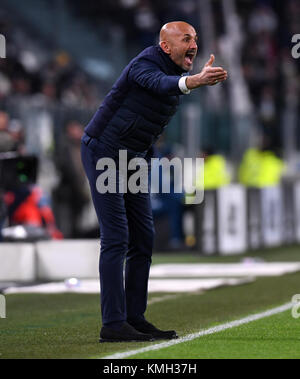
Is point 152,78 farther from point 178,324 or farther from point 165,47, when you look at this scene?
point 178,324

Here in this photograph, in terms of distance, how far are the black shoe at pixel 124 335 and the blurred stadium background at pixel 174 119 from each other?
6690 millimetres

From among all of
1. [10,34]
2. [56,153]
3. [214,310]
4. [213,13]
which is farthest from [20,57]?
[214,310]

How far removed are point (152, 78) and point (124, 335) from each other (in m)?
1.74

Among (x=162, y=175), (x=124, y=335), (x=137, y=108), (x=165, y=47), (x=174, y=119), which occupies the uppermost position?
(x=174, y=119)

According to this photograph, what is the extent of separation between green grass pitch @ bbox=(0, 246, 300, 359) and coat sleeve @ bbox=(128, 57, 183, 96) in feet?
5.41

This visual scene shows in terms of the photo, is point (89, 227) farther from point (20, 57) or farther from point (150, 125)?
point (150, 125)

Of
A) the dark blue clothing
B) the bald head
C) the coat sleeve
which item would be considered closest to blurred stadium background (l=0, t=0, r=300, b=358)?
the dark blue clothing

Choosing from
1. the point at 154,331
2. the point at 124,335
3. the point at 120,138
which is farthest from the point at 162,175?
the point at 124,335

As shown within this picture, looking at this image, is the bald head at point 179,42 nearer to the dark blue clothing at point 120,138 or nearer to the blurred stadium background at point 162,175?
the dark blue clothing at point 120,138

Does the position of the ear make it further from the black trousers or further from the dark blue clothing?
the black trousers

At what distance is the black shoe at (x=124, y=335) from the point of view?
827 cm

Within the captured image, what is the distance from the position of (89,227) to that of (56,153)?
168cm

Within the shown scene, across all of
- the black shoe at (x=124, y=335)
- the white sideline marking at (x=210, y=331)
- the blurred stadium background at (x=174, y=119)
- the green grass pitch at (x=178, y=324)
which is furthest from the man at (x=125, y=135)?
the blurred stadium background at (x=174, y=119)

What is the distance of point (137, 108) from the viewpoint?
821cm
